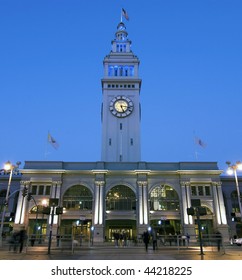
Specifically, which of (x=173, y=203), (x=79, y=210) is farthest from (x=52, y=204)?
(x=173, y=203)

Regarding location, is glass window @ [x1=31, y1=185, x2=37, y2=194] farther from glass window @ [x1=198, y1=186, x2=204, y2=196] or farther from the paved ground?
glass window @ [x1=198, y1=186, x2=204, y2=196]

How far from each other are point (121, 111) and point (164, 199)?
25.0 meters

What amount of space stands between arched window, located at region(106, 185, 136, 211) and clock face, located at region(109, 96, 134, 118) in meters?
20.3

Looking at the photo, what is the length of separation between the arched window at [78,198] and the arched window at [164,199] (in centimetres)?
1266

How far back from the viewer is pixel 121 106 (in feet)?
213

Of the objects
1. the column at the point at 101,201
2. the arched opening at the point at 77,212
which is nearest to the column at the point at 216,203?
the column at the point at 101,201

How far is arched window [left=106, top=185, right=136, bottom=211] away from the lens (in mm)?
50688

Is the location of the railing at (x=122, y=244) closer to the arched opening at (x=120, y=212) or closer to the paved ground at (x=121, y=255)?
the paved ground at (x=121, y=255)

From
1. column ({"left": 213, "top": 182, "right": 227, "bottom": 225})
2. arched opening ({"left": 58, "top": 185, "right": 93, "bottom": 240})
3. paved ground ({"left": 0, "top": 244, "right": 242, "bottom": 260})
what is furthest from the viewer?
arched opening ({"left": 58, "top": 185, "right": 93, "bottom": 240})

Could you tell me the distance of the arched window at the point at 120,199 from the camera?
1996 inches

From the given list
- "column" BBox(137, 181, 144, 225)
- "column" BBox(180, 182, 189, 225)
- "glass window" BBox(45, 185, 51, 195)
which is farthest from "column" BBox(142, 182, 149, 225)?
"glass window" BBox(45, 185, 51, 195)
